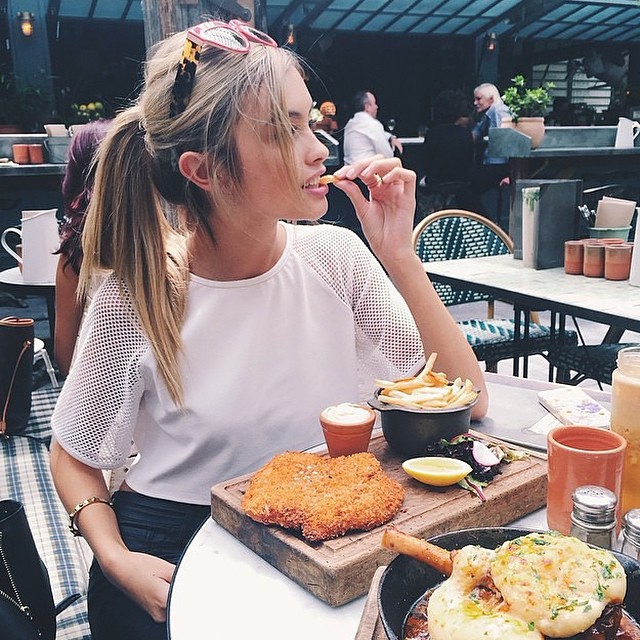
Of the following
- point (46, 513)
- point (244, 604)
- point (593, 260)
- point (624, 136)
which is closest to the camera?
point (244, 604)

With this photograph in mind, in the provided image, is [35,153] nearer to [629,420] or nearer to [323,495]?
[323,495]

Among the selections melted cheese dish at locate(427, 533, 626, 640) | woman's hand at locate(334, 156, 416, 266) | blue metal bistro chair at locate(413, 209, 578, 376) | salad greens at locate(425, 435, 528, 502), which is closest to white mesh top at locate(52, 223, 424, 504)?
woman's hand at locate(334, 156, 416, 266)

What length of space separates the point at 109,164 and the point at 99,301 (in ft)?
1.07

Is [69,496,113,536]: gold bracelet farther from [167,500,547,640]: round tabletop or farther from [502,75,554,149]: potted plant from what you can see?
[502,75,554,149]: potted plant

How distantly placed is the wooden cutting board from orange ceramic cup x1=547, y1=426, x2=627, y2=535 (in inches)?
3.4

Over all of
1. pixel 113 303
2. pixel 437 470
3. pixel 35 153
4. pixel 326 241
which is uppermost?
pixel 35 153

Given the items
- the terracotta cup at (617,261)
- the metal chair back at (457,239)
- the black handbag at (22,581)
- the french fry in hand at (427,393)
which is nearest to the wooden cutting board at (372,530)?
the french fry in hand at (427,393)

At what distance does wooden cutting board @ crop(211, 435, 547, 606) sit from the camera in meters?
0.96

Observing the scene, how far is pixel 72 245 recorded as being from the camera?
2738 mm

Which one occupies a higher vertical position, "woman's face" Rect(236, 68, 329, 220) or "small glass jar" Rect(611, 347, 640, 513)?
"woman's face" Rect(236, 68, 329, 220)

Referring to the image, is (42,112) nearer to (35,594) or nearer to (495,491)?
(35,594)

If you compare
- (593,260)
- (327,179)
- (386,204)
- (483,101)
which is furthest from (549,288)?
(483,101)

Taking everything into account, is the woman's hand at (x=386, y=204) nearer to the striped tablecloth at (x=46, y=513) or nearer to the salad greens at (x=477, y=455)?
the salad greens at (x=477, y=455)

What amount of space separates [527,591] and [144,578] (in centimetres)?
88
